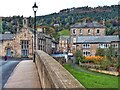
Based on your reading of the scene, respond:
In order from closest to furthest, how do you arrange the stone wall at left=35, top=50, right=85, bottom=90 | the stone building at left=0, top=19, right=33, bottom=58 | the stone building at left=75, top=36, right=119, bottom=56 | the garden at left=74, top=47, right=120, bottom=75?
the stone wall at left=35, top=50, right=85, bottom=90
the garden at left=74, top=47, right=120, bottom=75
the stone building at left=0, top=19, right=33, bottom=58
the stone building at left=75, top=36, right=119, bottom=56

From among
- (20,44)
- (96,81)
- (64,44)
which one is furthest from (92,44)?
(96,81)

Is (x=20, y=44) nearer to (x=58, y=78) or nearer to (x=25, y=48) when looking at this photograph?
(x=25, y=48)

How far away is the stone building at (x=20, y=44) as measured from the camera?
68125 mm

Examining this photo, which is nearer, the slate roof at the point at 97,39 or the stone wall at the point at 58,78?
the stone wall at the point at 58,78

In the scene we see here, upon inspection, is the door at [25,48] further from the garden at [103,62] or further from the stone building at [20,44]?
the garden at [103,62]

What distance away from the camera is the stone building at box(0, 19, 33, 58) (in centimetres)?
6812

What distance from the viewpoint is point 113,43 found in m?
79.2

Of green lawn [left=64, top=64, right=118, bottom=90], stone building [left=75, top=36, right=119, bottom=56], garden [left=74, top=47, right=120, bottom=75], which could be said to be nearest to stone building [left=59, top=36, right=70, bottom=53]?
stone building [left=75, top=36, right=119, bottom=56]

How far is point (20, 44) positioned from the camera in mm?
68938

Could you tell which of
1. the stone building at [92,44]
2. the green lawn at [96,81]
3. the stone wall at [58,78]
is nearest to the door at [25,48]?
the stone building at [92,44]

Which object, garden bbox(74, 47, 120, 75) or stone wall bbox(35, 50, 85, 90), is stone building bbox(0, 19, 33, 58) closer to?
garden bbox(74, 47, 120, 75)

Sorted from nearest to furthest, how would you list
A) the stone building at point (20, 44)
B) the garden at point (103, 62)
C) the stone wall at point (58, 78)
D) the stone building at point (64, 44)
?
the stone wall at point (58, 78) < the garden at point (103, 62) < the stone building at point (20, 44) < the stone building at point (64, 44)

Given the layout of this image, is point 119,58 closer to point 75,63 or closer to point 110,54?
point 110,54

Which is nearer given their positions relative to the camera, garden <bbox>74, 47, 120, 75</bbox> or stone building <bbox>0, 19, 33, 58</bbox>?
garden <bbox>74, 47, 120, 75</bbox>
